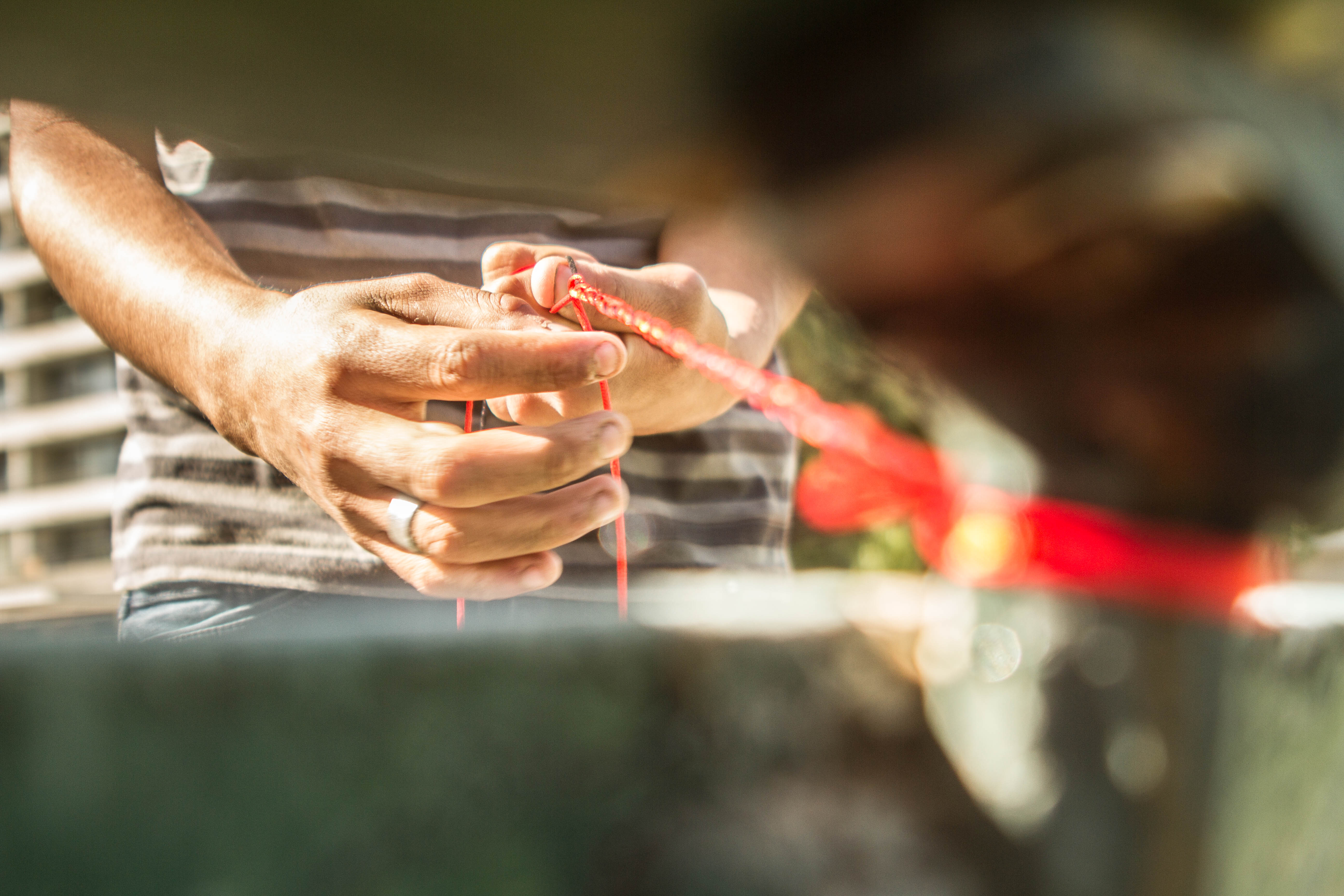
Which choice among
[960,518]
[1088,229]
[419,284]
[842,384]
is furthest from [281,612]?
[1088,229]

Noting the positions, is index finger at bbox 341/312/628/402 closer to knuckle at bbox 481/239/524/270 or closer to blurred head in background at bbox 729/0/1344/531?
knuckle at bbox 481/239/524/270

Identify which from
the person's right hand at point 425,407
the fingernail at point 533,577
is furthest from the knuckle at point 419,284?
the fingernail at point 533,577

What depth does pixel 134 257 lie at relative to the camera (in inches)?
10.6

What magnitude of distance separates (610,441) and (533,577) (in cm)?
7

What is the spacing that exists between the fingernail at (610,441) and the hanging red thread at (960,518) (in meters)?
0.03

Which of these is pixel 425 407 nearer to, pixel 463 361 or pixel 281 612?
pixel 463 361

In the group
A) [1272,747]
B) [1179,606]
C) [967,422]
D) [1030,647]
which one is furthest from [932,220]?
[1030,647]

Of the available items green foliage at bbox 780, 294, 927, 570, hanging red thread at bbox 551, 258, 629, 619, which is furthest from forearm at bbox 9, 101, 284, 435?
green foliage at bbox 780, 294, 927, 570

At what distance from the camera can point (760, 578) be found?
1.72ft

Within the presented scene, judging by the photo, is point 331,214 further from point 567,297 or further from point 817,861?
point 817,861

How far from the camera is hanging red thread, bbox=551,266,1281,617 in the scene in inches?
11.4

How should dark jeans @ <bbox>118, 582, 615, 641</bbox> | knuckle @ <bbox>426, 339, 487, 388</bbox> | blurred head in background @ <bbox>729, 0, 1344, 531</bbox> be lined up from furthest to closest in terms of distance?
blurred head in background @ <bbox>729, 0, 1344, 531</bbox>
dark jeans @ <bbox>118, 582, 615, 641</bbox>
knuckle @ <bbox>426, 339, 487, 388</bbox>

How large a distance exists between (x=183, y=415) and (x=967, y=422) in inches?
46.9

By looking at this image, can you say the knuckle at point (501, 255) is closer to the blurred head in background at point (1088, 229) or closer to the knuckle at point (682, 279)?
the knuckle at point (682, 279)
